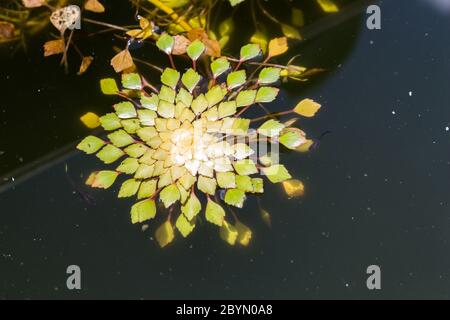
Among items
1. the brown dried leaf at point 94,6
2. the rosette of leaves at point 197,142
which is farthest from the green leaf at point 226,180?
the brown dried leaf at point 94,6

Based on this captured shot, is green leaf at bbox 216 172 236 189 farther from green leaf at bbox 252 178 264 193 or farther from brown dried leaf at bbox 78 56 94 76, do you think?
brown dried leaf at bbox 78 56 94 76

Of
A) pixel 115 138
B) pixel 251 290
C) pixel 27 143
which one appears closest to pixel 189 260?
pixel 251 290

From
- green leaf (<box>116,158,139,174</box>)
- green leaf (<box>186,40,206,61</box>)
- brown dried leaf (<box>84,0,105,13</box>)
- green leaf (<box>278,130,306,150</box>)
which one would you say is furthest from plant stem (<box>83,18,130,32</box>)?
green leaf (<box>278,130,306,150</box>)

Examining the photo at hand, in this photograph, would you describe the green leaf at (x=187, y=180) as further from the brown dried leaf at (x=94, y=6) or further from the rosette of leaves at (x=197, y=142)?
the brown dried leaf at (x=94, y=6)

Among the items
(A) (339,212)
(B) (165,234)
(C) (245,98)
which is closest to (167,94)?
(C) (245,98)

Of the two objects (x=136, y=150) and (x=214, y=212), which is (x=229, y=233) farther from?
(x=136, y=150)
